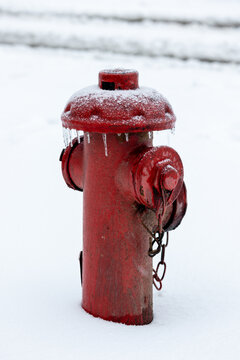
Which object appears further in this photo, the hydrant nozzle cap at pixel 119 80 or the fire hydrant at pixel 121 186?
the hydrant nozzle cap at pixel 119 80

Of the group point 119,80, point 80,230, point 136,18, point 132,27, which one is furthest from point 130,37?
point 119,80

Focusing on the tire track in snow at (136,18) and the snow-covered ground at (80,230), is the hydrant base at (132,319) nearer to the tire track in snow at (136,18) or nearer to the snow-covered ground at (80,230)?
Result: the snow-covered ground at (80,230)

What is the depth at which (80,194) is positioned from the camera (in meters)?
3.61

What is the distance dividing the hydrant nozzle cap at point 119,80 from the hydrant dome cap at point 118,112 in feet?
0.15

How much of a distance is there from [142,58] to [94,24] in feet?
4.08

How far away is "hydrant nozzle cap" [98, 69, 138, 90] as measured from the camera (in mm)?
1979

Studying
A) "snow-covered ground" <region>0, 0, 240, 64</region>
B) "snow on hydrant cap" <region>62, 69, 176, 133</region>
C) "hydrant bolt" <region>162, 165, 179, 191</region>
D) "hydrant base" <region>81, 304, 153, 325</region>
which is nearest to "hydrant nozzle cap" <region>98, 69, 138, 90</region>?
"snow on hydrant cap" <region>62, 69, 176, 133</region>

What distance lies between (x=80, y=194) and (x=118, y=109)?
178cm

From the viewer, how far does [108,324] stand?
207 cm

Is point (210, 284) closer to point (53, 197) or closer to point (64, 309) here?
point (64, 309)

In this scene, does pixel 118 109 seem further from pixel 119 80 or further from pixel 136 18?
pixel 136 18

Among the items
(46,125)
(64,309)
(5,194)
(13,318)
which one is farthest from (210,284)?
(46,125)

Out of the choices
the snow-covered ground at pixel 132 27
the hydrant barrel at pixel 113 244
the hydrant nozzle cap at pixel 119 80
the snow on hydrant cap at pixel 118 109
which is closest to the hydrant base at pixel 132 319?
the hydrant barrel at pixel 113 244

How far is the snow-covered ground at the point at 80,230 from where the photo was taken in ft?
6.46
